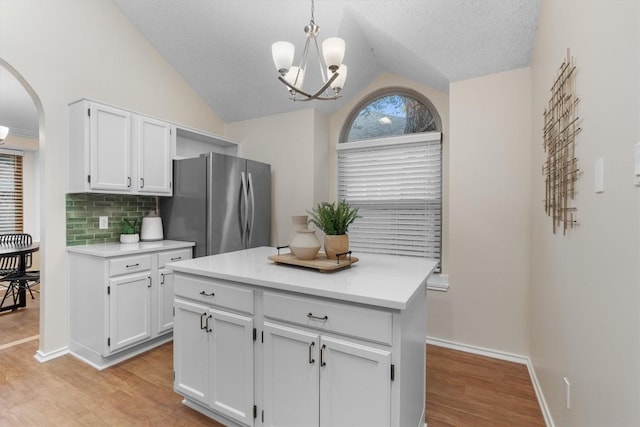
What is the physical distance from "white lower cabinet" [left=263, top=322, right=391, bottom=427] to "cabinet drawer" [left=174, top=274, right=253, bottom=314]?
181mm

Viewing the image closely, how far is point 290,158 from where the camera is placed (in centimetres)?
376

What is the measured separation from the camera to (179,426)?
178 centimetres

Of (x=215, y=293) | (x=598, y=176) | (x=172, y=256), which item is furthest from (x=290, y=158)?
Result: (x=598, y=176)

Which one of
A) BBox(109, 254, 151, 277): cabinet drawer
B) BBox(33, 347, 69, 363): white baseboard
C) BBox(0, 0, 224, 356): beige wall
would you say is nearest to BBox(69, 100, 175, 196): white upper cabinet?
BBox(0, 0, 224, 356): beige wall

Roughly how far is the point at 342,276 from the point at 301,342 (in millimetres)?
365

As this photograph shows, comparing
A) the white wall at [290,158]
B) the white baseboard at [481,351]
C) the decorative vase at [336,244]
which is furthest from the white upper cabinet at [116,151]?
the white baseboard at [481,351]

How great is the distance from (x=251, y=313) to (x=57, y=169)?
2299 mm

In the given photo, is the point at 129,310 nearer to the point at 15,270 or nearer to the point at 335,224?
the point at 335,224

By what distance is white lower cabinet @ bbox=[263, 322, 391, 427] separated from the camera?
124 centimetres

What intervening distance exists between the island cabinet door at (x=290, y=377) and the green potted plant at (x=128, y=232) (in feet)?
7.12

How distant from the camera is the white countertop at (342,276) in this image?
4.09 ft

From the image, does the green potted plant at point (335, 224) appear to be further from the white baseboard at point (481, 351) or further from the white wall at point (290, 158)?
the white wall at point (290, 158)

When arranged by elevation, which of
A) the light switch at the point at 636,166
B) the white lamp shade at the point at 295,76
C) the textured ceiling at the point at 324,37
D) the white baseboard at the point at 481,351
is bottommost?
the white baseboard at the point at 481,351

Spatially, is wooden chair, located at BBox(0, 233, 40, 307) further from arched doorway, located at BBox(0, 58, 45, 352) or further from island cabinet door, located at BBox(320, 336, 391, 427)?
island cabinet door, located at BBox(320, 336, 391, 427)
